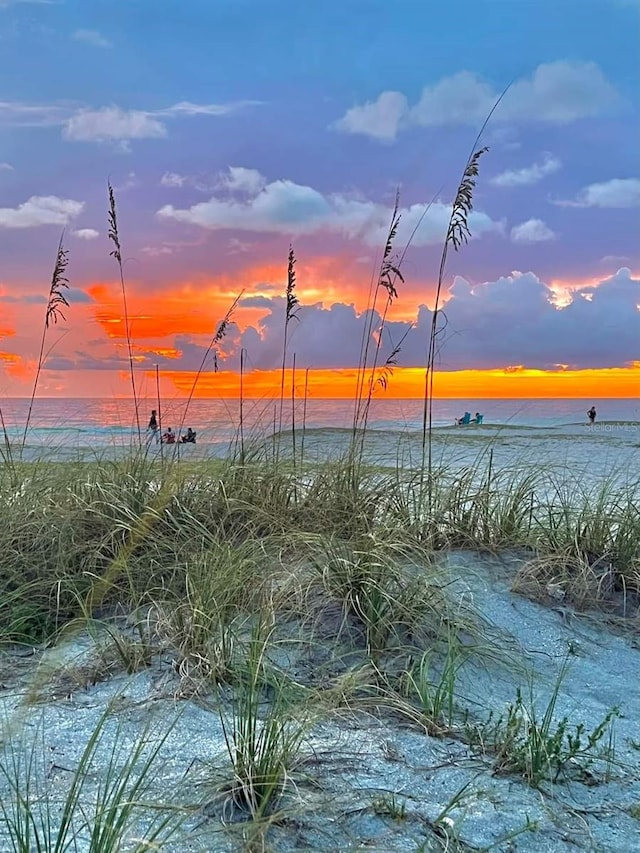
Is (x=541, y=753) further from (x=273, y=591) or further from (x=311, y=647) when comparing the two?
(x=273, y=591)

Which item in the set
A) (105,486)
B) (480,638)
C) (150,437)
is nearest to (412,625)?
(480,638)

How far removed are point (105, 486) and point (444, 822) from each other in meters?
2.86

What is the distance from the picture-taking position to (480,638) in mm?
2980

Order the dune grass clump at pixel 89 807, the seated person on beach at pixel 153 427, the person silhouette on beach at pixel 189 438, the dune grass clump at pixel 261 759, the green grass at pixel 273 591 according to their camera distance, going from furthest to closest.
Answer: the person silhouette on beach at pixel 189 438
the seated person on beach at pixel 153 427
the green grass at pixel 273 591
the dune grass clump at pixel 261 759
the dune grass clump at pixel 89 807

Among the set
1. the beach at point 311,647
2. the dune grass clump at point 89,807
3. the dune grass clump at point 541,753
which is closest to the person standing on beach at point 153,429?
the beach at point 311,647

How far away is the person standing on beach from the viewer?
484cm

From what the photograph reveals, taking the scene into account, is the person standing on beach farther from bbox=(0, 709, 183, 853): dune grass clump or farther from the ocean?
bbox=(0, 709, 183, 853): dune grass clump

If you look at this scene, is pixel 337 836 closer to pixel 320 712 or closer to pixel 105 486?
pixel 320 712

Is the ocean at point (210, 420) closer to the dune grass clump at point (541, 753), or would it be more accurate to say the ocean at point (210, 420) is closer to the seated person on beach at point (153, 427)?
the seated person on beach at point (153, 427)

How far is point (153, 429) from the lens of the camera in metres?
4.94

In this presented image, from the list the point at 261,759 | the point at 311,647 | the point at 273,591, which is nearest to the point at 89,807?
the point at 261,759

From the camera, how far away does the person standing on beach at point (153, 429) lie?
484cm

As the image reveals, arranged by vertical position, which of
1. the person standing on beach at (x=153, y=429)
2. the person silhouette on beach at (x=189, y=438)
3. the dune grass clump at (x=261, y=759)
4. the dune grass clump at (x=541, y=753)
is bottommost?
the dune grass clump at (x=541, y=753)

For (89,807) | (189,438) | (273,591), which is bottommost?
(89,807)
